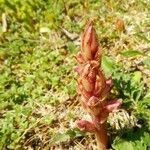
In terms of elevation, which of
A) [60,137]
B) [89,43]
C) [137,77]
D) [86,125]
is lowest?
[60,137]

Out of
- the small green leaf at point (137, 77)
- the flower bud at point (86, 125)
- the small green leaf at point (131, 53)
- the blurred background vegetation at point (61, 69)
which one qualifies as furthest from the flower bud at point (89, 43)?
the small green leaf at point (131, 53)

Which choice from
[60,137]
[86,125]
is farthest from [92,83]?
[60,137]

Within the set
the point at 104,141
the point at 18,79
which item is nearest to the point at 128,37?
the point at 18,79

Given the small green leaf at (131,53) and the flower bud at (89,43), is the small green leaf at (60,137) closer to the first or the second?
the flower bud at (89,43)

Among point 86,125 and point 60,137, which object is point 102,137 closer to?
point 86,125

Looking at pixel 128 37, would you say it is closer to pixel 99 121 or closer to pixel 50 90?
pixel 50 90
